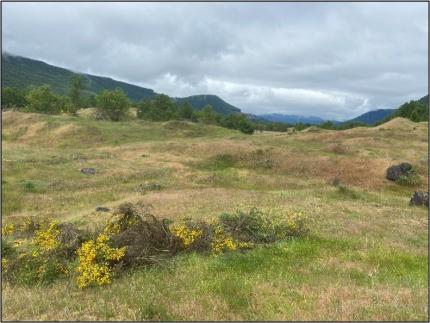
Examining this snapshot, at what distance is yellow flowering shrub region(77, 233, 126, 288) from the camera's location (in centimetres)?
1065

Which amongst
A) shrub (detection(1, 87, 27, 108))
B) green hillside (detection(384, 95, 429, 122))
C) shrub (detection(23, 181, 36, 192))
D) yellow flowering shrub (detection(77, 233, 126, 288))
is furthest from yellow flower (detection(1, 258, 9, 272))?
shrub (detection(1, 87, 27, 108))

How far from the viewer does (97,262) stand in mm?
11547

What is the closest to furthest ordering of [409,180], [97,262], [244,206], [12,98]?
1. [97,262]
2. [244,206]
3. [409,180]
4. [12,98]

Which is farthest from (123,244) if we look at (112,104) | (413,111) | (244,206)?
(413,111)

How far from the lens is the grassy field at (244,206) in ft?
29.5

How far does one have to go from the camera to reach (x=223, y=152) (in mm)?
50500

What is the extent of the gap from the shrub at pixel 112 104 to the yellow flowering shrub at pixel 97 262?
294 feet

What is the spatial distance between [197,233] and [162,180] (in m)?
23.8

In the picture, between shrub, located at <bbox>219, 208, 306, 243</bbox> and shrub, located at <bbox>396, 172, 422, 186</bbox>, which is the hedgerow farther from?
shrub, located at <bbox>396, 172, 422, 186</bbox>

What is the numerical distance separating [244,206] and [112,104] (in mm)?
79234

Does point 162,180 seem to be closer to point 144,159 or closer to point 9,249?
point 144,159

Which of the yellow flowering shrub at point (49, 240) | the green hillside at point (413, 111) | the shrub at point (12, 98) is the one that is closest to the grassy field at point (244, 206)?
the yellow flowering shrub at point (49, 240)

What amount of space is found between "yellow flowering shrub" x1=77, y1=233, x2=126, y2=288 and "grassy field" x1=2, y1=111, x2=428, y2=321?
36 cm

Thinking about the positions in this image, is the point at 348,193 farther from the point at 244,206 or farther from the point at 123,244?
the point at 123,244
